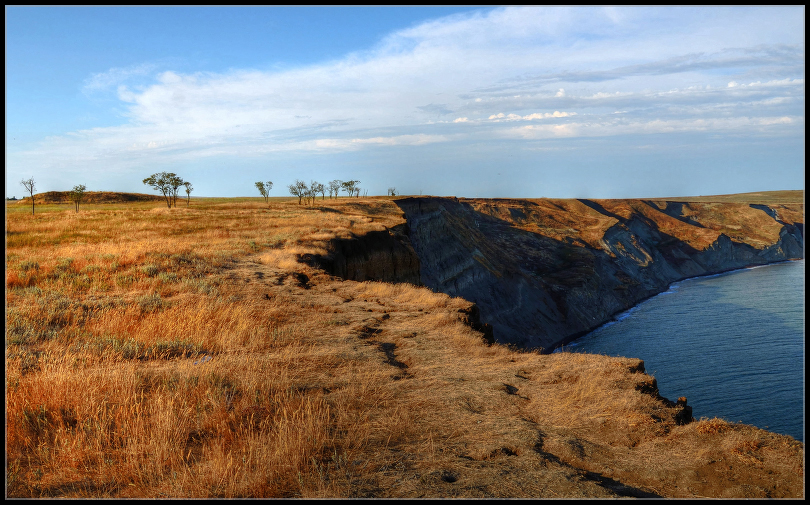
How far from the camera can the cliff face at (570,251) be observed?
61.1m

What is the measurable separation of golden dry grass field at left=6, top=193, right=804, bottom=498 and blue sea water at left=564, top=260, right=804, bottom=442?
1492 cm

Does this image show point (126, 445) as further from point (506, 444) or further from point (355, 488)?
point (506, 444)

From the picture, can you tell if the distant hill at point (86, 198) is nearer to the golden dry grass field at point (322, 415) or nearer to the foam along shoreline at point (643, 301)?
the foam along shoreline at point (643, 301)

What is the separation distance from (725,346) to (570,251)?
1545 inches

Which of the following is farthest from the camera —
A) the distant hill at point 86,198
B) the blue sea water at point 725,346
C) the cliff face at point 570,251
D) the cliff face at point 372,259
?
the distant hill at point 86,198

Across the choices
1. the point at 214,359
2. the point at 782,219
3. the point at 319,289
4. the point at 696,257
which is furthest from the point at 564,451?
the point at 782,219

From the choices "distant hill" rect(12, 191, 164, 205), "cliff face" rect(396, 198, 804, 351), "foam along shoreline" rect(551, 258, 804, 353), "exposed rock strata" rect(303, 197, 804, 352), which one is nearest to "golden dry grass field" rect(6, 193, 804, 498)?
"exposed rock strata" rect(303, 197, 804, 352)

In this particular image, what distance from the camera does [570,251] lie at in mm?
92062

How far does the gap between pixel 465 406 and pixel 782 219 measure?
187 metres

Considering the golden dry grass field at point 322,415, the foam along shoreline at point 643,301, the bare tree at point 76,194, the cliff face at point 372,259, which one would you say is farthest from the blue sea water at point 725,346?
the bare tree at point 76,194

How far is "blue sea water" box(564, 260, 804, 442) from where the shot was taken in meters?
38.9

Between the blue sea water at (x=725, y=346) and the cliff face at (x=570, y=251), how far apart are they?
17.9 ft

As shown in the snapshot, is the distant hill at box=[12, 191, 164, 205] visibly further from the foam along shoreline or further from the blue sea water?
the blue sea water

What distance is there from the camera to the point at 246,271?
17312 mm
